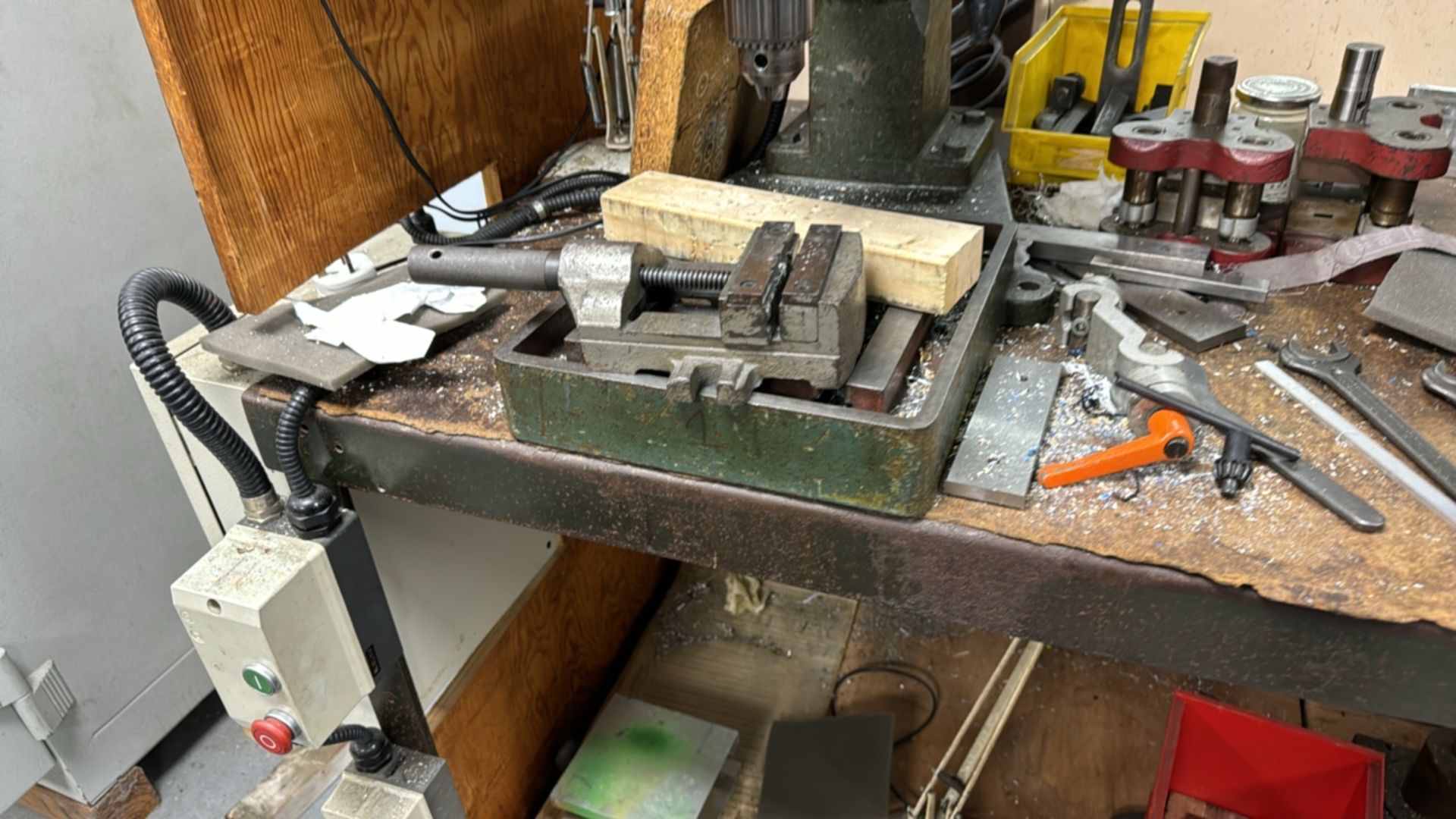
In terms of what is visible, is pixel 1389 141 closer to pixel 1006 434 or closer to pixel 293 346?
pixel 1006 434

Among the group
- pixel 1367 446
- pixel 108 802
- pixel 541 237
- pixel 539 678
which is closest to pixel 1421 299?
pixel 1367 446

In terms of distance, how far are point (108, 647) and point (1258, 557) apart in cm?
166

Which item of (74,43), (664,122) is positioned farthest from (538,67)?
(74,43)

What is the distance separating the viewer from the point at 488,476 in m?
0.83

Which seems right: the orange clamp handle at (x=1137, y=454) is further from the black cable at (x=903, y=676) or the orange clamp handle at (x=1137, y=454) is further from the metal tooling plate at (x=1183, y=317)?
the black cable at (x=903, y=676)

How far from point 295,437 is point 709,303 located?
15.5 inches

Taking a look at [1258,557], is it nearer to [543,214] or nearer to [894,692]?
[543,214]

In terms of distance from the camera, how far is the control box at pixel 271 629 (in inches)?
31.9

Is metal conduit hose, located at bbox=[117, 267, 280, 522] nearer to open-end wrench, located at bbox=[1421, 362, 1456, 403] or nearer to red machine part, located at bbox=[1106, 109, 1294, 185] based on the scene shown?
red machine part, located at bbox=[1106, 109, 1294, 185]

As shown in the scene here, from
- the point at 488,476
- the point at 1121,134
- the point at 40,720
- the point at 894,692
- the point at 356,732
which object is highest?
the point at 1121,134

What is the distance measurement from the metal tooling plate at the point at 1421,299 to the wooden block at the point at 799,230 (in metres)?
0.37

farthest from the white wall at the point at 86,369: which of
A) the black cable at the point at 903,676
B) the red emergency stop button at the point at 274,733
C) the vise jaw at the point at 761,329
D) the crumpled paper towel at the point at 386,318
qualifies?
the black cable at the point at 903,676

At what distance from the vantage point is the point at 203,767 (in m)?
1.76

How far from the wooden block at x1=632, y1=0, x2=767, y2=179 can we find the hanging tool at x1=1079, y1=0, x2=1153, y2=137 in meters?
0.49
